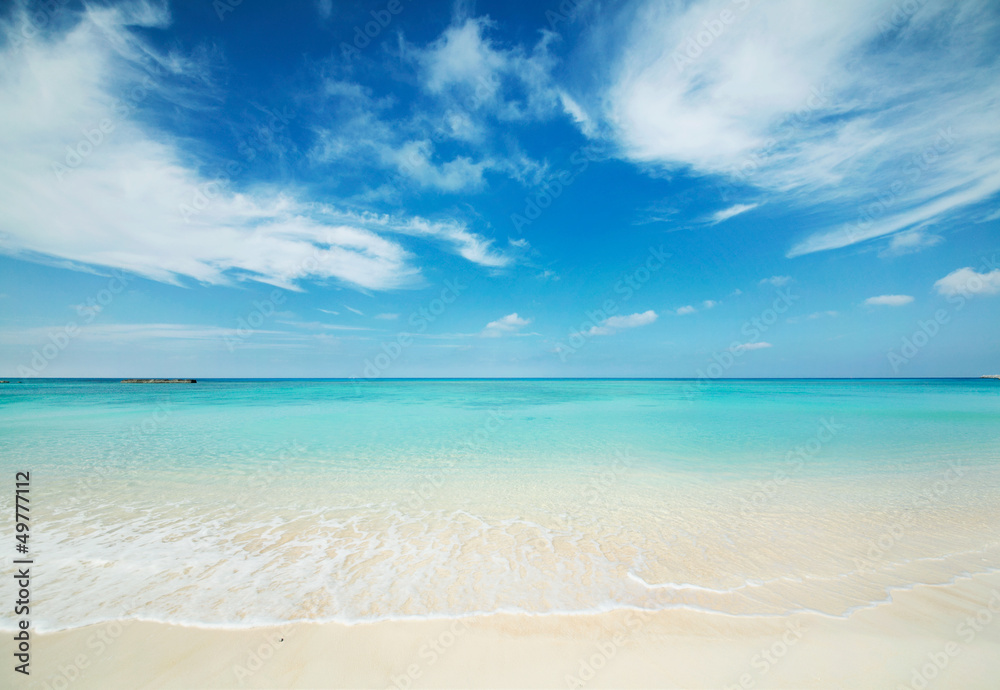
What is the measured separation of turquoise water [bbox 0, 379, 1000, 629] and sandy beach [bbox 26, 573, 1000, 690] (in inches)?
10.7

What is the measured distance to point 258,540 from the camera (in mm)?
5836

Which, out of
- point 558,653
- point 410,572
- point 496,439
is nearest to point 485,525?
point 410,572

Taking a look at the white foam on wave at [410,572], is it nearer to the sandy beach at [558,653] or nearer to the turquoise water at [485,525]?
the turquoise water at [485,525]

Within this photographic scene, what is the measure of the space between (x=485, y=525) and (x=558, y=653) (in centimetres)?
308

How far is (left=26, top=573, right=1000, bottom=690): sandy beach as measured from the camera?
10.5 feet

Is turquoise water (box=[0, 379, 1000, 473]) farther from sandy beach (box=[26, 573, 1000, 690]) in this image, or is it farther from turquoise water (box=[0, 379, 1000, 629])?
sandy beach (box=[26, 573, 1000, 690])

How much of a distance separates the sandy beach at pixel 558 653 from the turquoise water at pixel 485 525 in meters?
0.27

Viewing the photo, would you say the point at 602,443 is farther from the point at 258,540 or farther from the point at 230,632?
the point at 230,632

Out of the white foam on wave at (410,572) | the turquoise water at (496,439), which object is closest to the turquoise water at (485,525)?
the white foam on wave at (410,572)

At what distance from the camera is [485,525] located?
649 centimetres

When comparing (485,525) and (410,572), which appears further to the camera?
(485,525)

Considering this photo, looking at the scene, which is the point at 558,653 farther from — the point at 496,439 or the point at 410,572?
the point at 496,439

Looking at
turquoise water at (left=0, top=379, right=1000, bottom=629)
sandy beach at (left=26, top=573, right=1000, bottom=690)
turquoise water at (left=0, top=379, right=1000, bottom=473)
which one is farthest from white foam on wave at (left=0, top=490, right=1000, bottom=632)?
turquoise water at (left=0, top=379, right=1000, bottom=473)

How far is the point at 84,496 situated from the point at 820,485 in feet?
51.5
